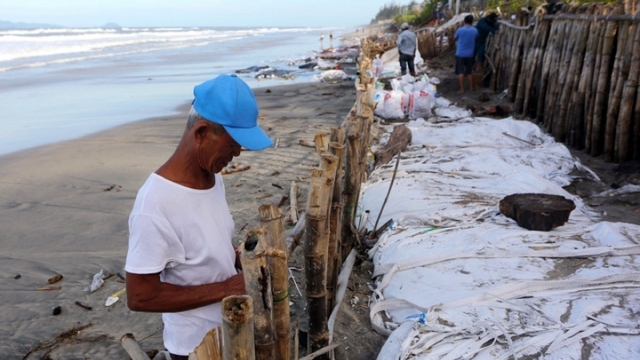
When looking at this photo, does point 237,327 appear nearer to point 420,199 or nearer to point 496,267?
point 496,267

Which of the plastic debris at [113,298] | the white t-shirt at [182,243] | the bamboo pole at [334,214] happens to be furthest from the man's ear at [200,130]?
the plastic debris at [113,298]

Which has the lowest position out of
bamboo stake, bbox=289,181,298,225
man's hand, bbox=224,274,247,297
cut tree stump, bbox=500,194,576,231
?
bamboo stake, bbox=289,181,298,225

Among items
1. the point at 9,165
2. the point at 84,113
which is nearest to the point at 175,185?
the point at 9,165

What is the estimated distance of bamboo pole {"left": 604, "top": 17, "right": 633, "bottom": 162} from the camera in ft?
18.5

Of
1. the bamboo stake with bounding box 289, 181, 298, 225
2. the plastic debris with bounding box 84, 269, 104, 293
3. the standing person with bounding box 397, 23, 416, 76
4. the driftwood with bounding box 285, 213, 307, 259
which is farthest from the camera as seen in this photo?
the standing person with bounding box 397, 23, 416, 76

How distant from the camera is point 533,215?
3.71m

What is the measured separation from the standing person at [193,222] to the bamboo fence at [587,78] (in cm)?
531

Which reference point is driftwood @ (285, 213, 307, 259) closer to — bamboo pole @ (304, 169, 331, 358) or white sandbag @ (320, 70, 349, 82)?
bamboo pole @ (304, 169, 331, 358)

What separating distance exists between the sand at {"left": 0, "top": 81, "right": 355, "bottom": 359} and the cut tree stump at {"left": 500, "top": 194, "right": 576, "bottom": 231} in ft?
5.86

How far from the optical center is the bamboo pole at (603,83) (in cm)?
591

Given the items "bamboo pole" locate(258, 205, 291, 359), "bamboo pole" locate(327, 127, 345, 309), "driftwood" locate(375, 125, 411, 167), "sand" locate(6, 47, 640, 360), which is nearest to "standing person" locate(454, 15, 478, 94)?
"sand" locate(6, 47, 640, 360)

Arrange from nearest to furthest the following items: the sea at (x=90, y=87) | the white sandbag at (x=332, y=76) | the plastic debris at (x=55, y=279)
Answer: the plastic debris at (x=55, y=279) < the sea at (x=90, y=87) < the white sandbag at (x=332, y=76)

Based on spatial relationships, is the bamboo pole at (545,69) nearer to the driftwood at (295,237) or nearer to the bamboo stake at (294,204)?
the bamboo stake at (294,204)

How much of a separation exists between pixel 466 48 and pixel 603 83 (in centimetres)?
539
